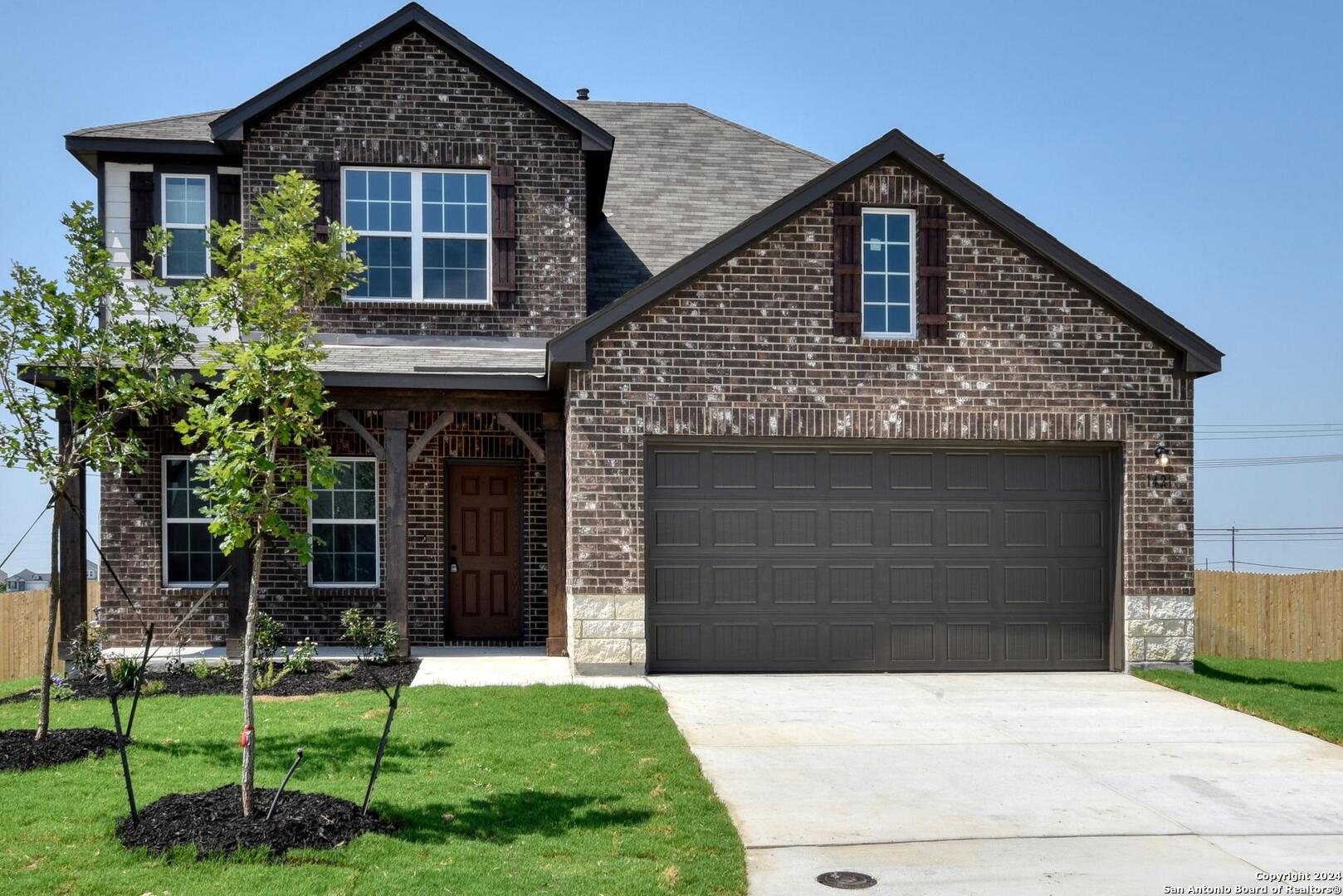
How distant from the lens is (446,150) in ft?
49.5

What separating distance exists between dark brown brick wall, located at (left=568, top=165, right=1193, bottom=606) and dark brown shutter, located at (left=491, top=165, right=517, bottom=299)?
303cm

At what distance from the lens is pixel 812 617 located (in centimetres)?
1295

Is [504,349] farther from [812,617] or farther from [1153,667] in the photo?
[1153,667]

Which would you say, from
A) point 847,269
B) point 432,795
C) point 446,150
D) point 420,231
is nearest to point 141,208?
point 420,231

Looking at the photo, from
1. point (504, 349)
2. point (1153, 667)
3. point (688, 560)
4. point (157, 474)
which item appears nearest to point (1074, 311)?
point (1153, 667)

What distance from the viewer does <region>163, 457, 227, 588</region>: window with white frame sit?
49.7 ft

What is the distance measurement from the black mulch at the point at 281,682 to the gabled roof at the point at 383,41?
669 centimetres

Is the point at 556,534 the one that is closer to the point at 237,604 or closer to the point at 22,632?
the point at 237,604

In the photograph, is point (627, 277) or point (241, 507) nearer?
point (241, 507)

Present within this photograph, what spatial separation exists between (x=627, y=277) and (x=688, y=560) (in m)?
5.11

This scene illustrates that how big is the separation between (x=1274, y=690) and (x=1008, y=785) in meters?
6.16

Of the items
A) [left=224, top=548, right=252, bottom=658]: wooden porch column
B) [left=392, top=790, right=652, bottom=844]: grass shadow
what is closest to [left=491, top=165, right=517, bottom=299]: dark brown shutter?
[left=224, top=548, right=252, bottom=658]: wooden porch column

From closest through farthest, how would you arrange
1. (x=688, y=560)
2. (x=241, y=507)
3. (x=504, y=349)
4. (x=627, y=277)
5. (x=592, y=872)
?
(x=592, y=872), (x=241, y=507), (x=688, y=560), (x=504, y=349), (x=627, y=277)

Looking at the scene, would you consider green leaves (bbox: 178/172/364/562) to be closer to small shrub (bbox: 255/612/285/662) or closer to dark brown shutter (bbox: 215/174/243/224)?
small shrub (bbox: 255/612/285/662)
